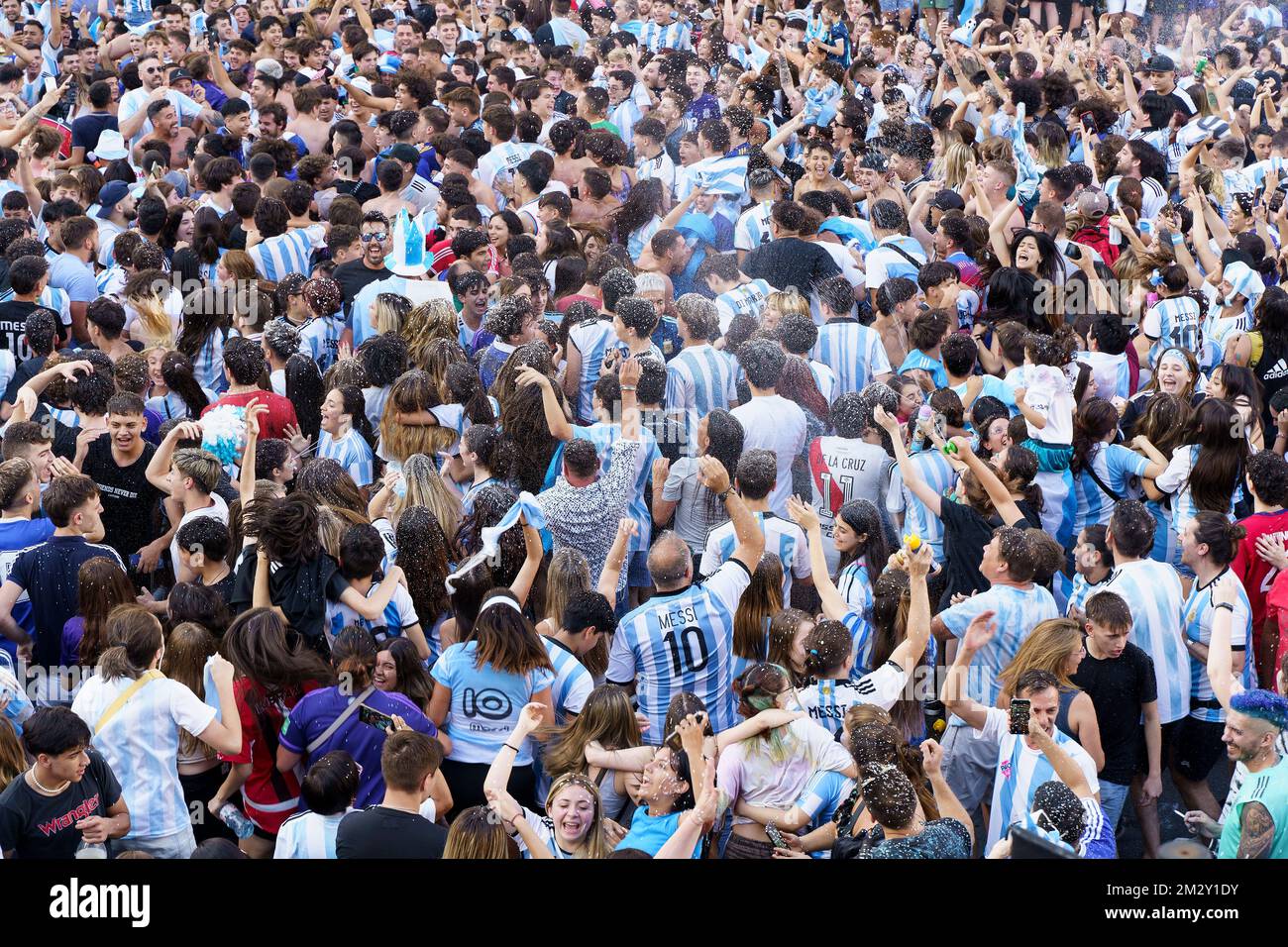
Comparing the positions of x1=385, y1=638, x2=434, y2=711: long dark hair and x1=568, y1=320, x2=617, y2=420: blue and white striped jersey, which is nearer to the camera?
x1=385, y1=638, x2=434, y2=711: long dark hair

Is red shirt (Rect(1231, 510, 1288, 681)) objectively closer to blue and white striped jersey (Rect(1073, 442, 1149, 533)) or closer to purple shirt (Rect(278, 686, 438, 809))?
blue and white striped jersey (Rect(1073, 442, 1149, 533))

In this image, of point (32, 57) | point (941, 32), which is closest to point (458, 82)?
point (32, 57)

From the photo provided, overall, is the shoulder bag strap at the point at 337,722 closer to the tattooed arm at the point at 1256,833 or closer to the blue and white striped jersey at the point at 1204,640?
the tattooed arm at the point at 1256,833

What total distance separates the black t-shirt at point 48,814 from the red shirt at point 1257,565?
415cm

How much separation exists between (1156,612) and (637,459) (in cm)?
213

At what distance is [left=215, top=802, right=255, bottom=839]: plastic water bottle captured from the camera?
16.3ft

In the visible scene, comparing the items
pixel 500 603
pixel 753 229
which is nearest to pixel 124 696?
pixel 500 603

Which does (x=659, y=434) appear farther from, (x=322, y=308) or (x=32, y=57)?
(x=32, y=57)

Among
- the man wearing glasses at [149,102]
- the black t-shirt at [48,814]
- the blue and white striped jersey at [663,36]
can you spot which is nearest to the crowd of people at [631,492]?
the black t-shirt at [48,814]

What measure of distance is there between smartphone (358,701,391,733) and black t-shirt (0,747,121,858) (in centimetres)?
79

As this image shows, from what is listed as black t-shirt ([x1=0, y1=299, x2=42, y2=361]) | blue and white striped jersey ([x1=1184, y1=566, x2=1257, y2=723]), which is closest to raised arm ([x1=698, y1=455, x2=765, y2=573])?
blue and white striped jersey ([x1=1184, y1=566, x2=1257, y2=723])

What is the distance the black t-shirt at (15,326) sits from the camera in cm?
721

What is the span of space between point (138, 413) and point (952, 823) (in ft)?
12.4

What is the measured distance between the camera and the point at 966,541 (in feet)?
19.5
